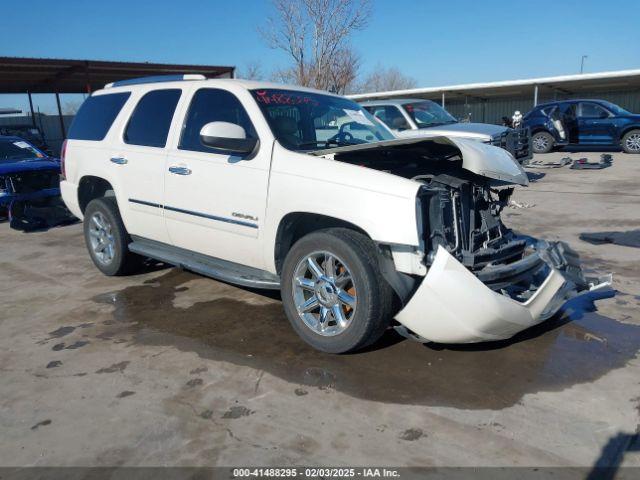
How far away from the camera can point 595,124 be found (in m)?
17.0

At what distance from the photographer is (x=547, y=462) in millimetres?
2615

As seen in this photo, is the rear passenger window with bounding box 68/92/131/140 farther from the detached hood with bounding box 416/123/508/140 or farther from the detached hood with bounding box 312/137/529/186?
the detached hood with bounding box 416/123/508/140

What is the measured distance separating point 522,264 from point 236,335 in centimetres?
222

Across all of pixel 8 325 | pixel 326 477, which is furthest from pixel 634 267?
pixel 8 325

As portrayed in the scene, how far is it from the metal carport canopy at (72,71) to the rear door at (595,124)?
12.2 metres

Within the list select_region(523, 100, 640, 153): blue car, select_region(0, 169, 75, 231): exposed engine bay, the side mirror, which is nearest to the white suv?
the side mirror

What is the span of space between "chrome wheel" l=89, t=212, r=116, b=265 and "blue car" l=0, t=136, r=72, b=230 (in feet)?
11.5

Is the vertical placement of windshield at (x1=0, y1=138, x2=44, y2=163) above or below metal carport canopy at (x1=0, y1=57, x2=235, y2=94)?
below

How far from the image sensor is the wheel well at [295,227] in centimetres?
390

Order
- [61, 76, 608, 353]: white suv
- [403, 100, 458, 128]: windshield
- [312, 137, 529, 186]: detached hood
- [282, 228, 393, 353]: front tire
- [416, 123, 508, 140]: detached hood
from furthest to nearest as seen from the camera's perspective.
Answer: [403, 100, 458, 128]: windshield → [416, 123, 508, 140]: detached hood → [312, 137, 529, 186]: detached hood → [282, 228, 393, 353]: front tire → [61, 76, 608, 353]: white suv

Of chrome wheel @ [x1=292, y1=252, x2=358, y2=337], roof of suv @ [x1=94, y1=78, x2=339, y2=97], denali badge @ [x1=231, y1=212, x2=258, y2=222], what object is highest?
roof of suv @ [x1=94, y1=78, x2=339, y2=97]

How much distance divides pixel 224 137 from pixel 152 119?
1.56 metres

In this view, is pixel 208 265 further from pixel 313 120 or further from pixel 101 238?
pixel 101 238

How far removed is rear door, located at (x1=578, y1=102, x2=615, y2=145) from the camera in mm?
16906
